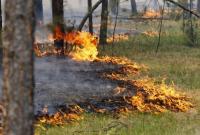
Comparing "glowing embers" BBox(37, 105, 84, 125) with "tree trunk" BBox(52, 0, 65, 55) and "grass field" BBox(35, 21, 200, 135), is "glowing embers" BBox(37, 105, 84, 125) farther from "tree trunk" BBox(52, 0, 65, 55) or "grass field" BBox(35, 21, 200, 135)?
"tree trunk" BBox(52, 0, 65, 55)

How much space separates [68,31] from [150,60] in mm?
4162

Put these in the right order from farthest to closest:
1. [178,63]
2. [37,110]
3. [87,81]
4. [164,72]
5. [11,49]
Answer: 1. [178,63]
2. [164,72]
3. [87,81]
4. [37,110]
5. [11,49]

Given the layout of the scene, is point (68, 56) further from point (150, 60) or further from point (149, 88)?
point (149, 88)

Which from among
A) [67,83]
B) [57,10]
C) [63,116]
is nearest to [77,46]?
[57,10]

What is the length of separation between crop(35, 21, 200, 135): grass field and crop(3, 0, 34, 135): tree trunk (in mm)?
3439

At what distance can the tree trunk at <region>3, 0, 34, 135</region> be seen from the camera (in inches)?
191

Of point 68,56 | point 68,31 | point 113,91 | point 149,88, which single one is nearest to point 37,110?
point 113,91

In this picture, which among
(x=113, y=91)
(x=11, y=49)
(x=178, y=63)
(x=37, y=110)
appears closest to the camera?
(x=11, y=49)

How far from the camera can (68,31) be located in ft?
71.0

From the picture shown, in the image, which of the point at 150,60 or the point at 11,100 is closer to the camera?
the point at 11,100

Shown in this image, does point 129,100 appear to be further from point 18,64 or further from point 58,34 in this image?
point 58,34

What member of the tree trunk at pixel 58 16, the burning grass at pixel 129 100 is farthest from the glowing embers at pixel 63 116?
the tree trunk at pixel 58 16

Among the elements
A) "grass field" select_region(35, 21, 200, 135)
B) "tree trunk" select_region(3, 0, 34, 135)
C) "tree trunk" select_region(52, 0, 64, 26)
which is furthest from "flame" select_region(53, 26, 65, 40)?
"tree trunk" select_region(3, 0, 34, 135)

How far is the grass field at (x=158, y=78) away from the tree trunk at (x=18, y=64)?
3.44 meters
